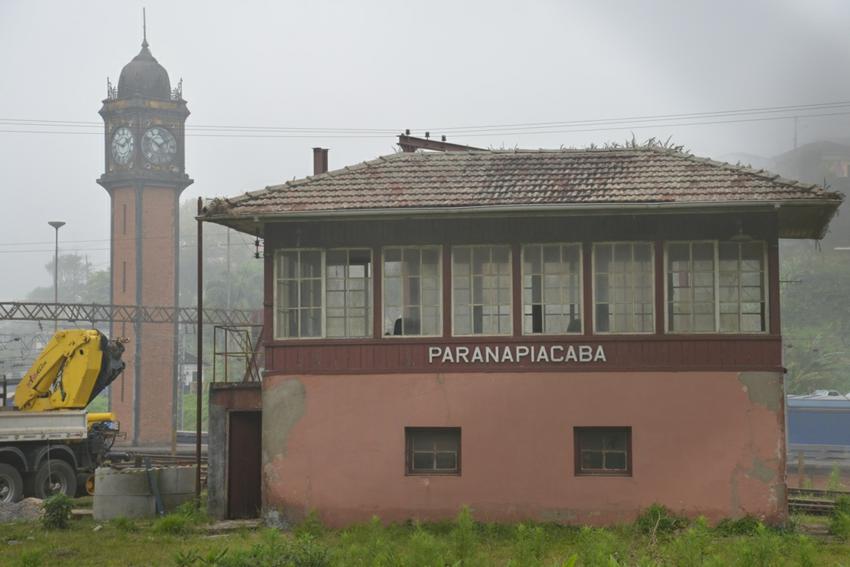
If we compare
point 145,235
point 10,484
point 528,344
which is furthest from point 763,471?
point 145,235

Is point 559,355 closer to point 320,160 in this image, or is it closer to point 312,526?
point 312,526

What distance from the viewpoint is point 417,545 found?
16.6m

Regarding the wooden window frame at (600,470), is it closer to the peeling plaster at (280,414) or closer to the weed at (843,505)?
the weed at (843,505)

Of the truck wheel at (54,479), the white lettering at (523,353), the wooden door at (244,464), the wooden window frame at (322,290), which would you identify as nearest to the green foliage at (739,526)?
the white lettering at (523,353)

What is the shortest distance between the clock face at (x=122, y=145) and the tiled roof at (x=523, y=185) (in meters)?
53.6

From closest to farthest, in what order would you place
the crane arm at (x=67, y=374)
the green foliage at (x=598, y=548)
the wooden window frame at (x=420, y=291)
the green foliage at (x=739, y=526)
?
the green foliage at (x=598, y=548)
the green foliage at (x=739, y=526)
the wooden window frame at (x=420, y=291)
the crane arm at (x=67, y=374)

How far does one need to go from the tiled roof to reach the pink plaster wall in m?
3.01

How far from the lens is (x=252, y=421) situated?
24297 mm

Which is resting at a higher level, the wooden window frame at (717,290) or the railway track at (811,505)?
the wooden window frame at (717,290)

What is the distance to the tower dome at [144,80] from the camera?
7838 centimetres

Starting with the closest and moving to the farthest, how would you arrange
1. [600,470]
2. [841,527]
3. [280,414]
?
[841,527] < [600,470] < [280,414]

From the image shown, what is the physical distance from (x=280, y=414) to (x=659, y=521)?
6.87 meters

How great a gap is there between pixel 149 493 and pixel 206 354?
72.3m

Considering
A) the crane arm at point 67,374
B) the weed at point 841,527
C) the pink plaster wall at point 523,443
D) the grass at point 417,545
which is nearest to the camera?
the grass at point 417,545
